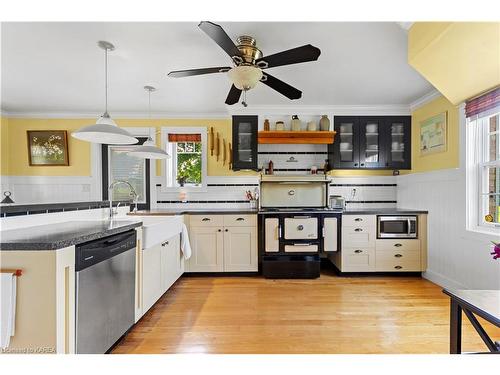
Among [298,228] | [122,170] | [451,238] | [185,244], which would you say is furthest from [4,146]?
[451,238]

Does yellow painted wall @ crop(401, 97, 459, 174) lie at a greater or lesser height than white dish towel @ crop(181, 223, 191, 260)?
greater

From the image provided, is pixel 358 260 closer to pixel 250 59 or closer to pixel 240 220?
pixel 240 220

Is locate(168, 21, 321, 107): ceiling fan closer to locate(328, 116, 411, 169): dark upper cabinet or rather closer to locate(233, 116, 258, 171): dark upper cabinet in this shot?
locate(233, 116, 258, 171): dark upper cabinet

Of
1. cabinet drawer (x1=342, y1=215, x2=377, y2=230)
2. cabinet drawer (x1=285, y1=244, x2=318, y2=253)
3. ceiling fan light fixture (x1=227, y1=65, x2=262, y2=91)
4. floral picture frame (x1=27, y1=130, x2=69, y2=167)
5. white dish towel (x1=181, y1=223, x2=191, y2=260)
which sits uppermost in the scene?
ceiling fan light fixture (x1=227, y1=65, x2=262, y2=91)

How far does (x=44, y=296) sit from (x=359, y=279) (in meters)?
3.23

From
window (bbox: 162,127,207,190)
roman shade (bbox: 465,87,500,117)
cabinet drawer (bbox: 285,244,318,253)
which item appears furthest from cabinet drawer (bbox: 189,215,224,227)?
roman shade (bbox: 465,87,500,117)

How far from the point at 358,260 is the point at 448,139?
181 cm

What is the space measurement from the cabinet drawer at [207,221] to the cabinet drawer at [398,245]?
2103 mm

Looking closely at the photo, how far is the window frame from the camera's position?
100 inches

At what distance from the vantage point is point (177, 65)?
245cm

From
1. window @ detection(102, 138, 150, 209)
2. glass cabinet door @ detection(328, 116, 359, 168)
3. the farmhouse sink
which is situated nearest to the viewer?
the farmhouse sink

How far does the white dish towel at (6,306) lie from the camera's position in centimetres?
117
